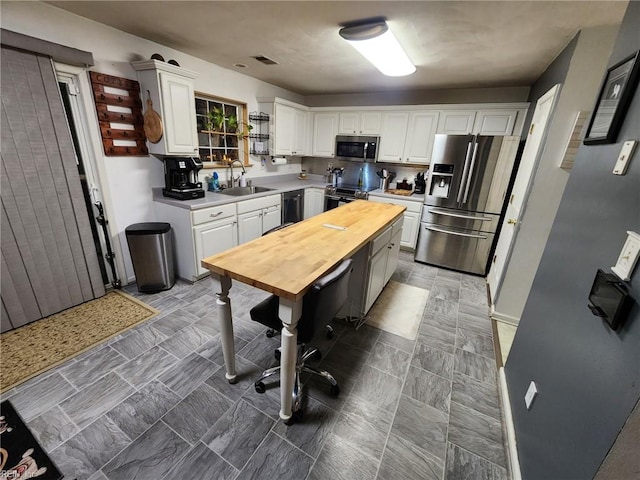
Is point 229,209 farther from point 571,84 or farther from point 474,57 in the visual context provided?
point 571,84

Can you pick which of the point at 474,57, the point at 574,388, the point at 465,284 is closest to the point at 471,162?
the point at 474,57

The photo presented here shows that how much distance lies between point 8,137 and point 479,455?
3.67 metres

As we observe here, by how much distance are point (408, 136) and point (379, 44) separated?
2055 millimetres

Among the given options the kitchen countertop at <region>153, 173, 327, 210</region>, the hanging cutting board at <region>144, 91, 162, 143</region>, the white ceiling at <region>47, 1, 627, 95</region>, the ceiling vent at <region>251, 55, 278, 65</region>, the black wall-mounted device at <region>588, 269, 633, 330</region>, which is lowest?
the kitchen countertop at <region>153, 173, 327, 210</region>

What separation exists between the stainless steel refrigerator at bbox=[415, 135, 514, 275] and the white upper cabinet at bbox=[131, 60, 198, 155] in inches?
117

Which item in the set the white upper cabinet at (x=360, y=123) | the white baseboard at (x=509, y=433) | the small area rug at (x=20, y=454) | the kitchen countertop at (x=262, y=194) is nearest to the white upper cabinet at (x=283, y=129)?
the kitchen countertop at (x=262, y=194)

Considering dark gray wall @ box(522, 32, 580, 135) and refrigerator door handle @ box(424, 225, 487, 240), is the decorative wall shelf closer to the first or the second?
refrigerator door handle @ box(424, 225, 487, 240)

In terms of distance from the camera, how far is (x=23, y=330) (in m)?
2.12

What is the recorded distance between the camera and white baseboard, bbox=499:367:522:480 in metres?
1.30

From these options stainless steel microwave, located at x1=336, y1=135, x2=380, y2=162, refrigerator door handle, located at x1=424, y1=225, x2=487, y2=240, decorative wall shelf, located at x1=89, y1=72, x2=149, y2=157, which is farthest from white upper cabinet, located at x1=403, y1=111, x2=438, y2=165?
decorative wall shelf, located at x1=89, y1=72, x2=149, y2=157

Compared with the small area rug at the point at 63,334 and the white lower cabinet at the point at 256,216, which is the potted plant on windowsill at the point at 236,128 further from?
the small area rug at the point at 63,334

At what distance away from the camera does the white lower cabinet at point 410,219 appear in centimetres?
392

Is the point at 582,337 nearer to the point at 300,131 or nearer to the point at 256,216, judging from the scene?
the point at 256,216

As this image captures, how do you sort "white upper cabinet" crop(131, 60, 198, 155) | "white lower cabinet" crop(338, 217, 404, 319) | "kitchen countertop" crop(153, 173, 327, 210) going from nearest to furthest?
1. "white lower cabinet" crop(338, 217, 404, 319)
2. "white upper cabinet" crop(131, 60, 198, 155)
3. "kitchen countertop" crop(153, 173, 327, 210)
